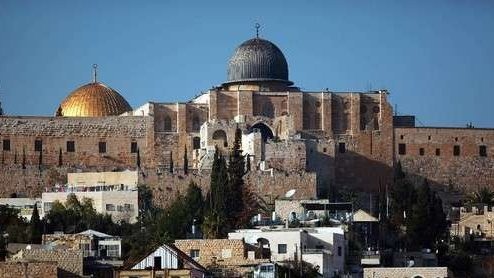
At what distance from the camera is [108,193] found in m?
65.2

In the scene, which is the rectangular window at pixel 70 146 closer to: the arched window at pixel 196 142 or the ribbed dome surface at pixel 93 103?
the ribbed dome surface at pixel 93 103

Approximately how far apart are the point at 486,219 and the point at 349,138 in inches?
383

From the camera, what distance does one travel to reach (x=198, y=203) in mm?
60469

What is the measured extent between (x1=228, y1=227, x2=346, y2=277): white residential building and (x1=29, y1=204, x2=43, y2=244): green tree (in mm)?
7367

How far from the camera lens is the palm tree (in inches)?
2810

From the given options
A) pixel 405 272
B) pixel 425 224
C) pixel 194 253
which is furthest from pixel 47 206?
pixel 405 272

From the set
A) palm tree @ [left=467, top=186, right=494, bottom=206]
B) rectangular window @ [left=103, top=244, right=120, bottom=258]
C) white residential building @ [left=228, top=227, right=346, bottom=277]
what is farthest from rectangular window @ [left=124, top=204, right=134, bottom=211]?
white residential building @ [left=228, top=227, right=346, bottom=277]

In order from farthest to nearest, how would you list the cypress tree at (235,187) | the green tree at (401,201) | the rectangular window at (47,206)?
the rectangular window at (47,206) < the green tree at (401,201) < the cypress tree at (235,187)

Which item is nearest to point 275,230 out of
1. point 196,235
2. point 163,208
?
point 196,235

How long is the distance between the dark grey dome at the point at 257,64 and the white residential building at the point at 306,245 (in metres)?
25.1

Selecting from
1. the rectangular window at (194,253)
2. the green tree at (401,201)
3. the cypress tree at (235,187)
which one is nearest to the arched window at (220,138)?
the cypress tree at (235,187)

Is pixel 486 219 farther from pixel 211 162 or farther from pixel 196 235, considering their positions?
pixel 196 235

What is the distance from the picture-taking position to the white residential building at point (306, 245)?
45844 mm

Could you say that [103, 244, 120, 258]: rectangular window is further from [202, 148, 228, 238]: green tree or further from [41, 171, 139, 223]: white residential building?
[41, 171, 139, 223]: white residential building
